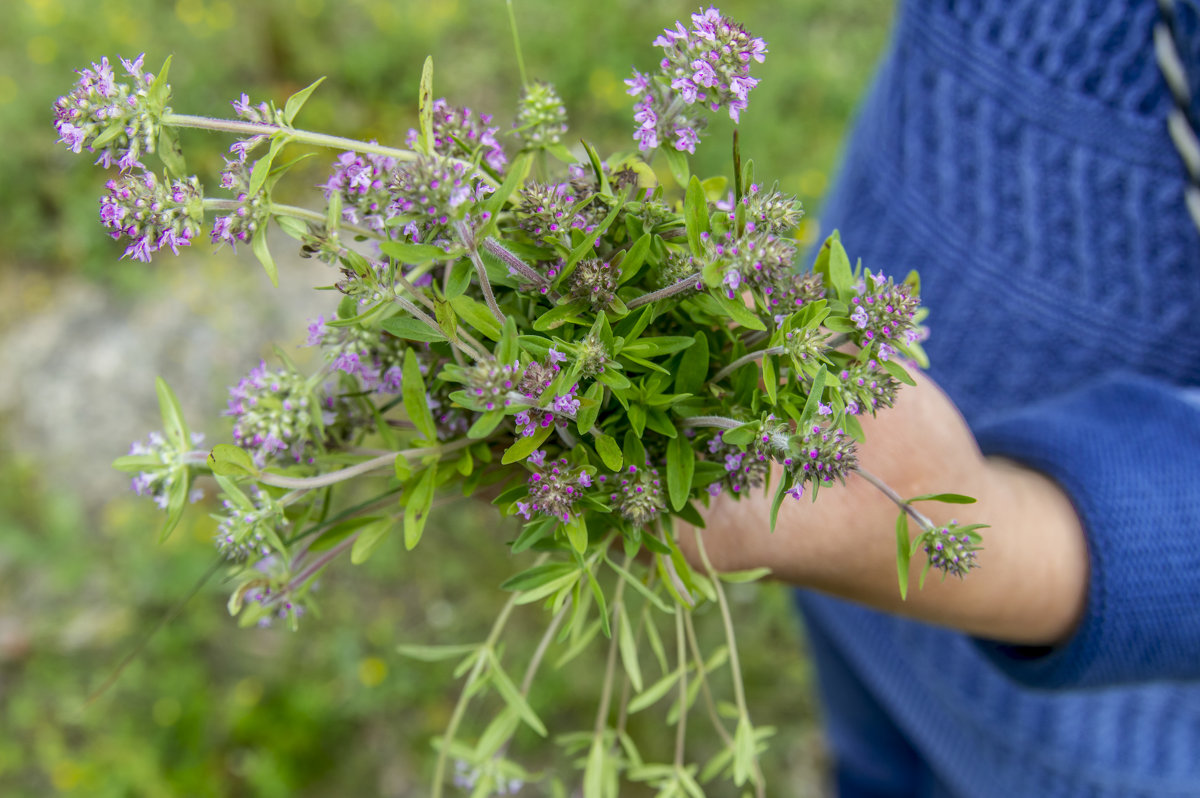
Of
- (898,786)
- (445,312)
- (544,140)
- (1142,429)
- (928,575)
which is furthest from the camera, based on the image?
(898,786)

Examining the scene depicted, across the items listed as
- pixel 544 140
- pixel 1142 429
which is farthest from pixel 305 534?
→ pixel 1142 429

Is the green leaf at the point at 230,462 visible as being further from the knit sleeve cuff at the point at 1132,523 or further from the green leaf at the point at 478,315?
the knit sleeve cuff at the point at 1132,523

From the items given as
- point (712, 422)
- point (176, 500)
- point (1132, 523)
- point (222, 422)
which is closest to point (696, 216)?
point (712, 422)

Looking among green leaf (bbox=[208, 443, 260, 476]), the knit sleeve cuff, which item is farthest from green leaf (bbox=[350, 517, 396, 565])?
the knit sleeve cuff

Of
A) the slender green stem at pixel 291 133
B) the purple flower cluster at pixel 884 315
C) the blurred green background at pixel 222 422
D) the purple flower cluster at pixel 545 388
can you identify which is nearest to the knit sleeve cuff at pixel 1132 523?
the purple flower cluster at pixel 884 315

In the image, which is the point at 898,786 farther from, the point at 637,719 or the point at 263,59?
the point at 263,59

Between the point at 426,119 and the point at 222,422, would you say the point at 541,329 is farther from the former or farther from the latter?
the point at 222,422
